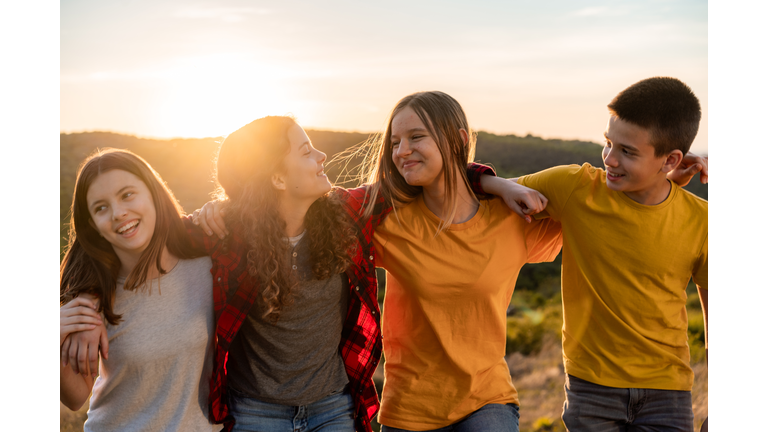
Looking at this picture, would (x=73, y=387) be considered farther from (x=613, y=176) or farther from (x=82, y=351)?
(x=613, y=176)

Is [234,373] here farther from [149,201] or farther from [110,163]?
[110,163]

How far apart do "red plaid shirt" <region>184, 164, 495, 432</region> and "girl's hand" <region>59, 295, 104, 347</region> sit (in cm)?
47

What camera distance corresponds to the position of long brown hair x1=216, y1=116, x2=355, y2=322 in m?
2.29

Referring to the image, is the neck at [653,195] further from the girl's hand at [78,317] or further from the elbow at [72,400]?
the elbow at [72,400]

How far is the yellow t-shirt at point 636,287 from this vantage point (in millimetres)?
2232

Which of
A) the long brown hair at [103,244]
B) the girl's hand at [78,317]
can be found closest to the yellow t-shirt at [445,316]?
the long brown hair at [103,244]

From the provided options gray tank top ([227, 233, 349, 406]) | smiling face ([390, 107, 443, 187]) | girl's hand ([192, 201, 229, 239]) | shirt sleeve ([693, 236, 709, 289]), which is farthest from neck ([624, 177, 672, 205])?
girl's hand ([192, 201, 229, 239])

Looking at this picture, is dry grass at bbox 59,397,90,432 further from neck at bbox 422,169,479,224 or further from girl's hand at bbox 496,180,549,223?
girl's hand at bbox 496,180,549,223

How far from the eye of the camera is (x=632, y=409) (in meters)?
2.24

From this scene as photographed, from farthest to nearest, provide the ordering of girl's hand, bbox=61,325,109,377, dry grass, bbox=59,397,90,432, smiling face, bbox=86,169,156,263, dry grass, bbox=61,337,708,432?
1. dry grass, bbox=61,337,708,432
2. dry grass, bbox=59,397,90,432
3. smiling face, bbox=86,169,156,263
4. girl's hand, bbox=61,325,109,377

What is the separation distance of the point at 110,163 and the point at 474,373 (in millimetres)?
1841

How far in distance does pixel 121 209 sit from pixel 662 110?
2.31 m

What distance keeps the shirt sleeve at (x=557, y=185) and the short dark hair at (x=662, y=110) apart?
12.3 inches

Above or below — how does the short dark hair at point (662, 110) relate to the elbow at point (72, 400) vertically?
above
